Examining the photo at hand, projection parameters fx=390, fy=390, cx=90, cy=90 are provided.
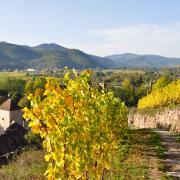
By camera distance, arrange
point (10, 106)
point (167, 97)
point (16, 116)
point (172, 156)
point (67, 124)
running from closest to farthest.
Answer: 1. point (67, 124)
2. point (172, 156)
3. point (167, 97)
4. point (10, 106)
5. point (16, 116)

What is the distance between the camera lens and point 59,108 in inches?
375

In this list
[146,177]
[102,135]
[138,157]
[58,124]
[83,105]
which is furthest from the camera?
[138,157]

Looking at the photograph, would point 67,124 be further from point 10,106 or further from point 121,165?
point 10,106

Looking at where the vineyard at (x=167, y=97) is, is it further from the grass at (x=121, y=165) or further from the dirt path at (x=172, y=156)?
the grass at (x=121, y=165)

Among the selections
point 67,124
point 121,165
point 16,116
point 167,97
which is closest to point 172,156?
point 121,165

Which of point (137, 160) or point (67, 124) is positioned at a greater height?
point (67, 124)

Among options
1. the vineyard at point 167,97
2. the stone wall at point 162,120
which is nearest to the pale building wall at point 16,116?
the stone wall at point 162,120

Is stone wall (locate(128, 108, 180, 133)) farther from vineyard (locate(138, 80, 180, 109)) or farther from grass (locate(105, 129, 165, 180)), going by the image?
grass (locate(105, 129, 165, 180))

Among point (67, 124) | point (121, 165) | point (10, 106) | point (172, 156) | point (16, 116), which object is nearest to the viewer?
point (67, 124)

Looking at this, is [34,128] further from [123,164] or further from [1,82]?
[1,82]

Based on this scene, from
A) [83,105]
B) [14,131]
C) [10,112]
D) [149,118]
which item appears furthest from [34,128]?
[10,112]

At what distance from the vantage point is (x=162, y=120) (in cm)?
4322

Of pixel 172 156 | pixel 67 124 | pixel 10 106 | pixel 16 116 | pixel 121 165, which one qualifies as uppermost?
pixel 67 124

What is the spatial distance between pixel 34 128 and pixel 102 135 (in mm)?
3114
